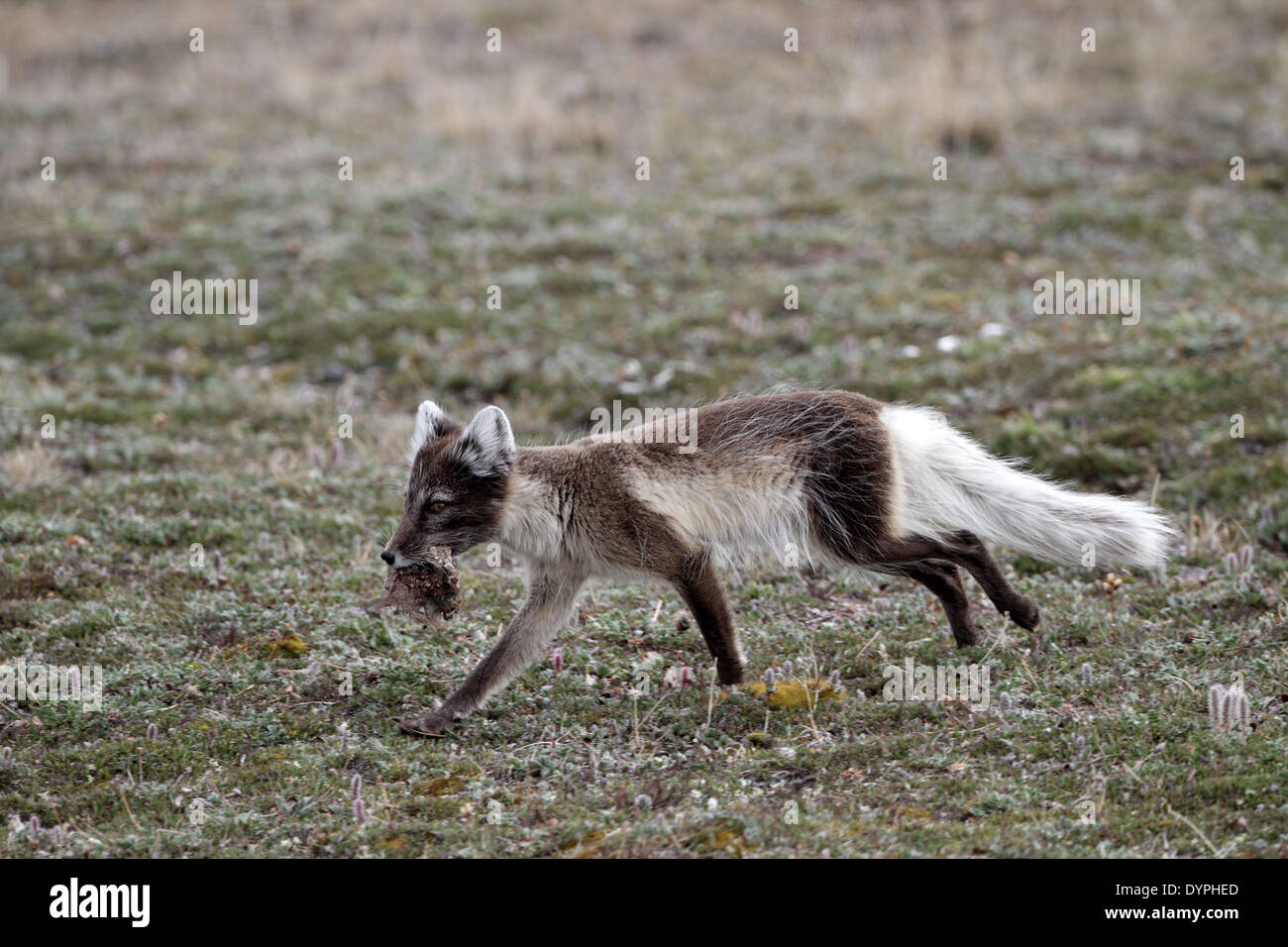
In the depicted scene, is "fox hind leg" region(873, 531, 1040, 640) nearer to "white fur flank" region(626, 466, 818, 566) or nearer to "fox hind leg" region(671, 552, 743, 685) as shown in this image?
"white fur flank" region(626, 466, 818, 566)

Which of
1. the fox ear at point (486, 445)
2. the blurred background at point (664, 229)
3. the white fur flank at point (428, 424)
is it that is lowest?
the fox ear at point (486, 445)

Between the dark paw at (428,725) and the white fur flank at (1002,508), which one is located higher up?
the white fur flank at (1002,508)

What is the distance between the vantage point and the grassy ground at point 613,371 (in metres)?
5.66

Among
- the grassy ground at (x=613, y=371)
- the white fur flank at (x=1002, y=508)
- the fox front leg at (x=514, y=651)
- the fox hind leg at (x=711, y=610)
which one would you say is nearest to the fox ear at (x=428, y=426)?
the fox front leg at (x=514, y=651)

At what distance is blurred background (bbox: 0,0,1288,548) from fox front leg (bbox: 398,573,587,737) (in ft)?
12.8

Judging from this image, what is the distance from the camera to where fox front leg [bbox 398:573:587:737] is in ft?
20.6

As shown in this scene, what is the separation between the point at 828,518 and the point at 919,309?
634 centimetres

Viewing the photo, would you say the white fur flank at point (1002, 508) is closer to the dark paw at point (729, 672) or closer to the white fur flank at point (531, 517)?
the dark paw at point (729, 672)

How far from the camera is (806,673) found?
673cm

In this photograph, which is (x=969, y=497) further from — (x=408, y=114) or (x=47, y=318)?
(x=408, y=114)

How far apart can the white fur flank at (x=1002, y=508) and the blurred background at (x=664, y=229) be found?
2108mm

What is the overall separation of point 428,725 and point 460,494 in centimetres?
114
